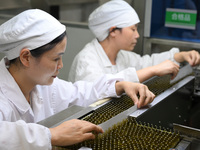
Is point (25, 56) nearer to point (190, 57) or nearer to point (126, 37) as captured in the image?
point (126, 37)

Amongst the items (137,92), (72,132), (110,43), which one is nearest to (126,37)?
(110,43)

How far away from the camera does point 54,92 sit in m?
1.62

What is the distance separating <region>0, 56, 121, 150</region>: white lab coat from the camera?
1020 millimetres

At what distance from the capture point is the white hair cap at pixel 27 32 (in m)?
1.26

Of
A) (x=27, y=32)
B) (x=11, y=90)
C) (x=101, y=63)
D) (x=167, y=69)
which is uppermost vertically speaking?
(x=27, y=32)

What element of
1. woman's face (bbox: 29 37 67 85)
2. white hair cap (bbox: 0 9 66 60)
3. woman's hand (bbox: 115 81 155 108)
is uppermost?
white hair cap (bbox: 0 9 66 60)

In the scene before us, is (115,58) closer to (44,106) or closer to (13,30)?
(44,106)

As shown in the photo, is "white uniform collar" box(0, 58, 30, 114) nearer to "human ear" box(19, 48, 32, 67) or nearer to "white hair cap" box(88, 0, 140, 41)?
"human ear" box(19, 48, 32, 67)

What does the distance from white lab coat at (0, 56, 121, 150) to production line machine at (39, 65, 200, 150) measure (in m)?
0.09

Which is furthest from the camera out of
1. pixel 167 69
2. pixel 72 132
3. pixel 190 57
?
pixel 190 57

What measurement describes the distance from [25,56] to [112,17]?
1070 millimetres

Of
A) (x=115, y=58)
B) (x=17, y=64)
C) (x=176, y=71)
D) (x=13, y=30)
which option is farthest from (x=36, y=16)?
(x=115, y=58)

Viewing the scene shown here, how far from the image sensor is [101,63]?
2240 mm

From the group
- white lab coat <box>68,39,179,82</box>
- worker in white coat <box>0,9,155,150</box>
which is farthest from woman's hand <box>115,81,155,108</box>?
white lab coat <box>68,39,179,82</box>
